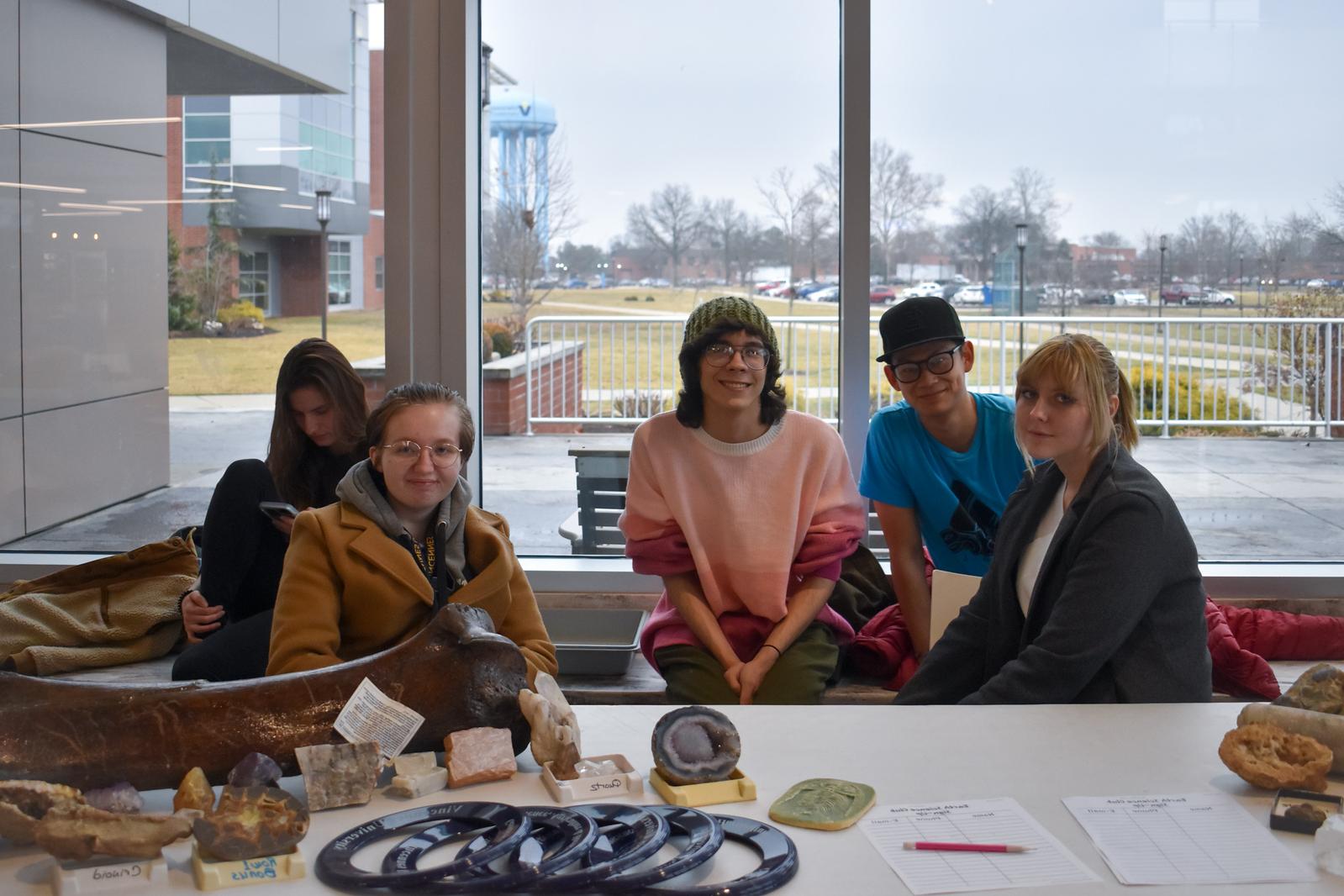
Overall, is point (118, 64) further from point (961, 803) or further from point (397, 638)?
point (961, 803)

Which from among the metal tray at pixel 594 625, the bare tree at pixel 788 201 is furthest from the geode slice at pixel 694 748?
the bare tree at pixel 788 201

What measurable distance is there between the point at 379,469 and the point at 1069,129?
2340mm

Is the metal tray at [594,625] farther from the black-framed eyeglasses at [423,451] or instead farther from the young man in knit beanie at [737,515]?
the black-framed eyeglasses at [423,451]

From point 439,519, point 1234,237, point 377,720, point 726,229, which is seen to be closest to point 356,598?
point 439,519

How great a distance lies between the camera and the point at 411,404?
2.32 metres

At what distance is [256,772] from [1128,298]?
296cm

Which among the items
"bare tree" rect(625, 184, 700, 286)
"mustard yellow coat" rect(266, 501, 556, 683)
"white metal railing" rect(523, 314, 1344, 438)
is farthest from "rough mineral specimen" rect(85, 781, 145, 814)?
"bare tree" rect(625, 184, 700, 286)

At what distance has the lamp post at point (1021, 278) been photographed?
143 inches

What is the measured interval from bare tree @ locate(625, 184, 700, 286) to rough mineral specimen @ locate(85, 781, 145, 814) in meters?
2.52

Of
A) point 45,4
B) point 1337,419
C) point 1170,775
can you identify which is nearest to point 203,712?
point 1170,775

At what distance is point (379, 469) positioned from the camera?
7.72 feet

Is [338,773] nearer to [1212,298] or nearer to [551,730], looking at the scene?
[551,730]

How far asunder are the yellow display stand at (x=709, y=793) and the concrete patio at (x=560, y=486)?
2245 mm

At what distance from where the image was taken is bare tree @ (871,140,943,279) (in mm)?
3588
